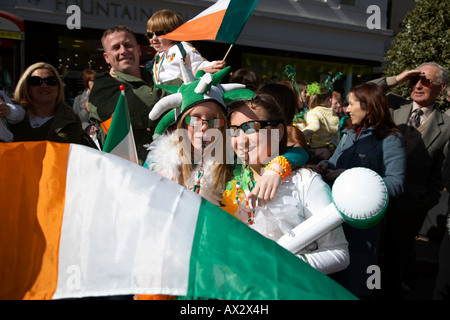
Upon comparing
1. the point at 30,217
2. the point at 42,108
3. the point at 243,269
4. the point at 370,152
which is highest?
the point at 42,108

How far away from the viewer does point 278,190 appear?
1.73 m

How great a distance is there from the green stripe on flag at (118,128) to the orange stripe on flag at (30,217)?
57 cm

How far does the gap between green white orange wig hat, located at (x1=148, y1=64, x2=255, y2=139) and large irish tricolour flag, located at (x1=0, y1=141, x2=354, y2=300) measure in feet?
2.65

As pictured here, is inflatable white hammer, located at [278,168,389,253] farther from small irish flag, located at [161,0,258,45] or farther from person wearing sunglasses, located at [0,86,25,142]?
person wearing sunglasses, located at [0,86,25,142]

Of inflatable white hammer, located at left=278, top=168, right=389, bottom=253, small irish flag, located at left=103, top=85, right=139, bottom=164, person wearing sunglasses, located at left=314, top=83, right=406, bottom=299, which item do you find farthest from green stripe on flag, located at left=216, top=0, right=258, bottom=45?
inflatable white hammer, located at left=278, top=168, right=389, bottom=253

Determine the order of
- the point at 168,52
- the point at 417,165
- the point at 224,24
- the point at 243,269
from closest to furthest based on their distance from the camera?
the point at 243,269 < the point at 224,24 < the point at 168,52 < the point at 417,165

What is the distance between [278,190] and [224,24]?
1043 millimetres

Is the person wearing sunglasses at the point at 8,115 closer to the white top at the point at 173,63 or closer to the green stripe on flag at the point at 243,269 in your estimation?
the white top at the point at 173,63

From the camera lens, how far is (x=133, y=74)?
9.12ft

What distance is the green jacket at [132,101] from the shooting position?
2.46m

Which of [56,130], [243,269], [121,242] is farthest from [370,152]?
[56,130]

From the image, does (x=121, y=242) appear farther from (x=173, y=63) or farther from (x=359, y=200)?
(x=173, y=63)

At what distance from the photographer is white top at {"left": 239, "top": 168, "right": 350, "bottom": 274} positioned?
156cm
